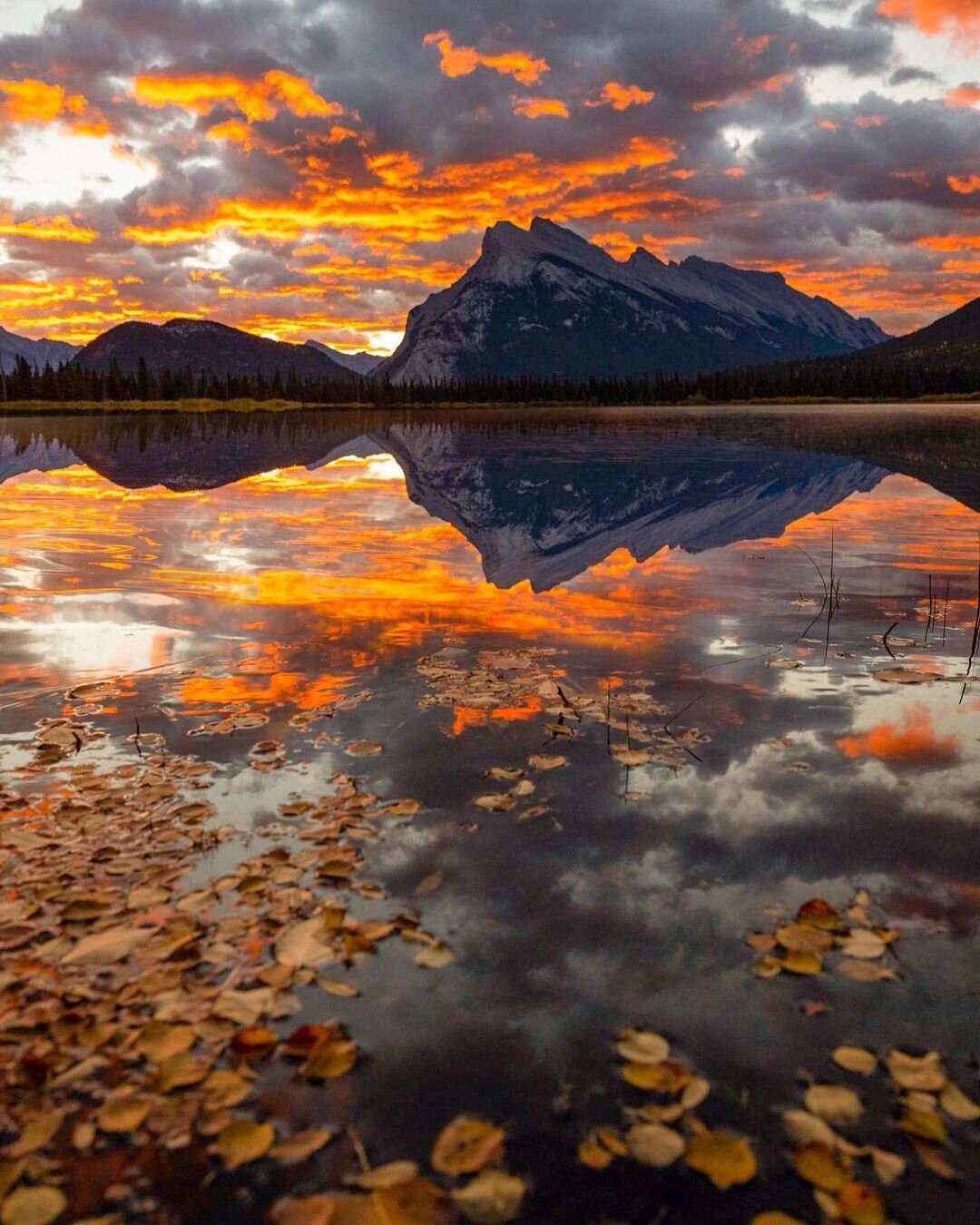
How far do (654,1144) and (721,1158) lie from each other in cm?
32

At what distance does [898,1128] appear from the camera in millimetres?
4352

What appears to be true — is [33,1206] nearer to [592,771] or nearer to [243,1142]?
[243,1142]

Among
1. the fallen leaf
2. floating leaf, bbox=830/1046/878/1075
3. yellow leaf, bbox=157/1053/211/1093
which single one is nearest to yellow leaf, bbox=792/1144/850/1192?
floating leaf, bbox=830/1046/878/1075

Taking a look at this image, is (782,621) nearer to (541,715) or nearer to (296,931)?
(541,715)

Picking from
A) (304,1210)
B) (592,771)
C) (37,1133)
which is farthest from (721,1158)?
(592,771)

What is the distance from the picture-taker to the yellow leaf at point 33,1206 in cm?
390

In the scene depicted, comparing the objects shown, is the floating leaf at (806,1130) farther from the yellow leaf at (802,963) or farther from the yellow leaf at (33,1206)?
the yellow leaf at (33,1206)

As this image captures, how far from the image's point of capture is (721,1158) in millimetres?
4191

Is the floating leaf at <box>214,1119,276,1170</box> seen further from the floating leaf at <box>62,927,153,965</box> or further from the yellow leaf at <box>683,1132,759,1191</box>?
the yellow leaf at <box>683,1132,759,1191</box>

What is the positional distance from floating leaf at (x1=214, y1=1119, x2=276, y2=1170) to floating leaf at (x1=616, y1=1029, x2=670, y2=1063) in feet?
6.27

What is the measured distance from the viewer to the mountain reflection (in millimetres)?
24156

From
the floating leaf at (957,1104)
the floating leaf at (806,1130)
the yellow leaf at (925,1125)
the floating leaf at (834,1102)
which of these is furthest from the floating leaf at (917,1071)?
the floating leaf at (806,1130)

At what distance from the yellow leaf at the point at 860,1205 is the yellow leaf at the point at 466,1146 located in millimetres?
1579

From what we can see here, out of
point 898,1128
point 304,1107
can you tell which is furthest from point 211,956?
point 898,1128
